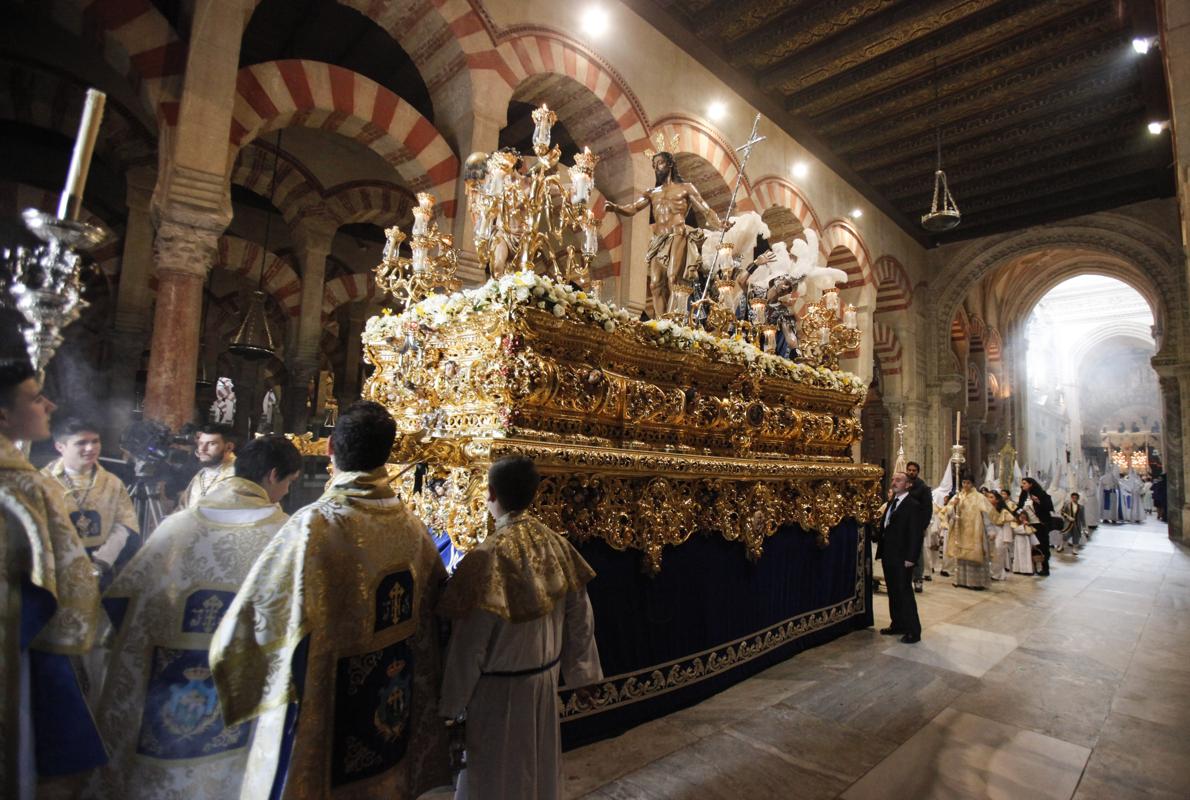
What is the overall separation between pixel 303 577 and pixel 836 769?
7.63 feet

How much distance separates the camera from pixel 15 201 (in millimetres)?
7168

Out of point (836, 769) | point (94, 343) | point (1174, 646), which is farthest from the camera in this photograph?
point (94, 343)

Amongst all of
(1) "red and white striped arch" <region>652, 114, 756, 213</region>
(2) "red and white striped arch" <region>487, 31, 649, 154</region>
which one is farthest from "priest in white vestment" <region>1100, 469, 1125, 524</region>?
(2) "red and white striped arch" <region>487, 31, 649, 154</region>

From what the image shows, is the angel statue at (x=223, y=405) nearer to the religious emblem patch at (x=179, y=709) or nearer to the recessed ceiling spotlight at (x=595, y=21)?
the recessed ceiling spotlight at (x=595, y=21)

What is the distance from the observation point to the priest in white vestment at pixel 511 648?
1.67 meters

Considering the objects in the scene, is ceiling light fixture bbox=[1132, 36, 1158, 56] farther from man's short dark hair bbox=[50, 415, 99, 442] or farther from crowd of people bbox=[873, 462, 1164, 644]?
man's short dark hair bbox=[50, 415, 99, 442]

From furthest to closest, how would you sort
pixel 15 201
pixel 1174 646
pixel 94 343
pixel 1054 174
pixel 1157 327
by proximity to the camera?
pixel 1157 327 < pixel 1054 174 < pixel 94 343 < pixel 15 201 < pixel 1174 646

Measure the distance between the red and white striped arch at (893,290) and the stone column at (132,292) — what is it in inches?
508

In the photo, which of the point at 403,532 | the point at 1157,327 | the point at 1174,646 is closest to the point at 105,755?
the point at 403,532

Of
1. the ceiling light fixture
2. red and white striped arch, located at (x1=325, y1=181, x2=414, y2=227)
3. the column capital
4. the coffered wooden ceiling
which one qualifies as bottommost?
the column capital

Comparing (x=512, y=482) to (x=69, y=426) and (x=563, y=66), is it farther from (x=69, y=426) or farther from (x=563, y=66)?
(x=563, y=66)

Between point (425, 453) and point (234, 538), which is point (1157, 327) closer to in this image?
point (425, 453)

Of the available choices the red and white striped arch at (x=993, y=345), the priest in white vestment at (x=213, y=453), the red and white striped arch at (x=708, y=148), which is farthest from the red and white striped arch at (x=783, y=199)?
the red and white striped arch at (x=993, y=345)

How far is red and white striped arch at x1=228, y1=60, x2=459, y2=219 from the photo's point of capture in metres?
5.18
